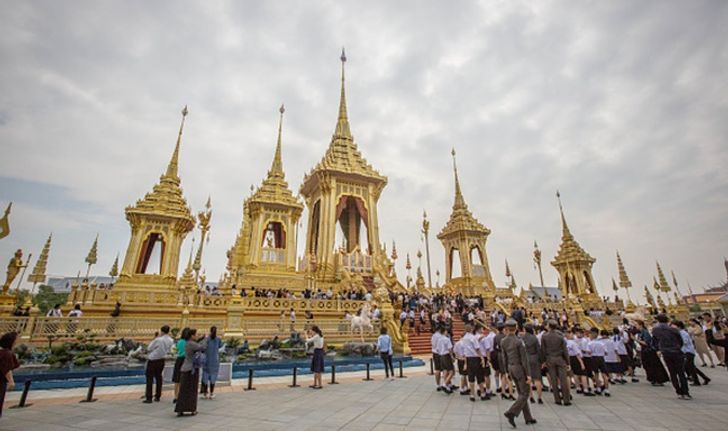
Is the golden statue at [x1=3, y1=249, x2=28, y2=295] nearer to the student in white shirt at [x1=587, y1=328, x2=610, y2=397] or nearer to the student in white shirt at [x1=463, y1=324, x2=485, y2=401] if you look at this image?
the student in white shirt at [x1=463, y1=324, x2=485, y2=401]

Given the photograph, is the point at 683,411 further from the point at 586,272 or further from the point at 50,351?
the point at 586,272

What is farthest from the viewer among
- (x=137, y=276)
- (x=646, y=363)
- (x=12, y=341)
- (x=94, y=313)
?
(x=137, y=276)

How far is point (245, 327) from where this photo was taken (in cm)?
1411

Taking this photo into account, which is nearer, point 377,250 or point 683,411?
point 683,411

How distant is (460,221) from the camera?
3759cm

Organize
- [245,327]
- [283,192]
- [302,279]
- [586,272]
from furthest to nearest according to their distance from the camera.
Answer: [586,272]
[283,192]
[302,279]
[245,327]

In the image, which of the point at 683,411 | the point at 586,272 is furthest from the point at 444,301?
the point at 586,272

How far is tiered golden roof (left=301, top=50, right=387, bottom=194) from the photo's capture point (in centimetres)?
2892

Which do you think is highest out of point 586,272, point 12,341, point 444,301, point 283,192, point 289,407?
point 283,192

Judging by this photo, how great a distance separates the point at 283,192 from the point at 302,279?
7598 millimetres

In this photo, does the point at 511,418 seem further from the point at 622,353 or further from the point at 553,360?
the point at 622,353

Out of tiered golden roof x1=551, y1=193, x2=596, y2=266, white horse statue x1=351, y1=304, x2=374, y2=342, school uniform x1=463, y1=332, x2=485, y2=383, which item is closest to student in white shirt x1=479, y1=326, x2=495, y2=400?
school uniform x1=463, y1=332, x2=485, y2=383

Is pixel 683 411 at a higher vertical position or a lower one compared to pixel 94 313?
lower

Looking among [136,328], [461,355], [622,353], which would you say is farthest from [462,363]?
[136,328]
